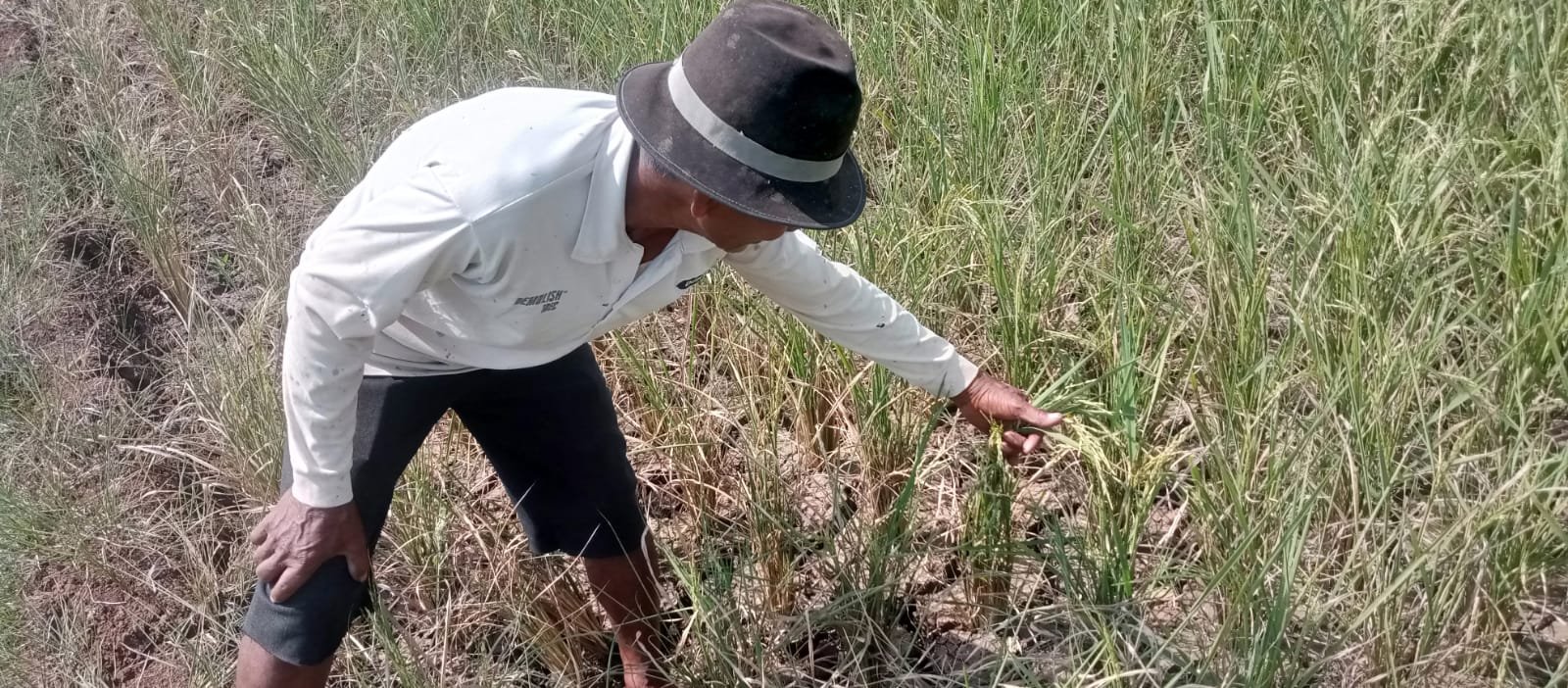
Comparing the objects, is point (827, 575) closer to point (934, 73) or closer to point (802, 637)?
point (802, 637)

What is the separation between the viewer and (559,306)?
148 centimetres

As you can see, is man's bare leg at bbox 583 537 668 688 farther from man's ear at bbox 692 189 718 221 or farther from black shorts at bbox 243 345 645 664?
man's ear at bbox 692 189 718 221

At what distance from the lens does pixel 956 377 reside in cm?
175

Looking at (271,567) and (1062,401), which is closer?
(271,567)

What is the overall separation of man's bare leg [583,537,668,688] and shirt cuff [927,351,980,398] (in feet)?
1.85

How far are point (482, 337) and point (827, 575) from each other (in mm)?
787

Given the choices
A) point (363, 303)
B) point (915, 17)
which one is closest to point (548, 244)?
point (363, 303)

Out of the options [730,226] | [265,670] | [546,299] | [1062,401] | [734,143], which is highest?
[734,143]

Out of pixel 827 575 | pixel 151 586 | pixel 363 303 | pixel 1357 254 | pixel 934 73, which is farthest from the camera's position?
pixel 934 73

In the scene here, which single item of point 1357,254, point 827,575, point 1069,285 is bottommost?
point 827,575

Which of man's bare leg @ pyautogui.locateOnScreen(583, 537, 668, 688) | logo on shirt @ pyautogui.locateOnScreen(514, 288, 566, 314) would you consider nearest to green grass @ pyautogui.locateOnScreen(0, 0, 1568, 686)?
man's bare leg @ pyautogui.locateOnScreen(583, 537, 668, 688)

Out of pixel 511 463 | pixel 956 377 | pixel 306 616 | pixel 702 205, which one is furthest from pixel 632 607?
pixel 702 205

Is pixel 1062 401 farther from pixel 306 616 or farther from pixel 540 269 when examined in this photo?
pixel 306 616

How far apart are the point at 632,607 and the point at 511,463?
0.35 m
